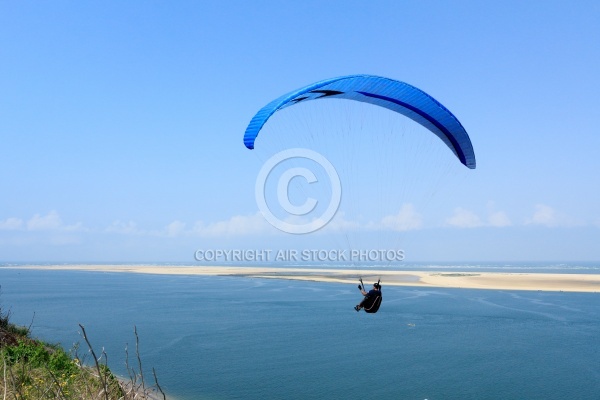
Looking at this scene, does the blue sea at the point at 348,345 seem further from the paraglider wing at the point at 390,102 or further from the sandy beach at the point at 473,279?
the paraglider wing at the point at 390,102

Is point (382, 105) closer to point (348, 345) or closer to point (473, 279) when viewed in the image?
point (348, 345)

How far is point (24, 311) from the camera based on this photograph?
39.2m

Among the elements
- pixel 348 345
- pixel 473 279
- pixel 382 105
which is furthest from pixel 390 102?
pixel 473 279

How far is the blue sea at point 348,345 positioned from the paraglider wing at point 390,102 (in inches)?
364

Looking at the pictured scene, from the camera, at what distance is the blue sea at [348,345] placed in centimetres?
1802

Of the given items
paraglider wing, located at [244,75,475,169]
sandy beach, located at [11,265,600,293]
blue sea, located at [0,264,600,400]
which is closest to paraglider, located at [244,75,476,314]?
paraglider wing, located at [244,75,475,169]

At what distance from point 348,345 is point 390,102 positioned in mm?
14807

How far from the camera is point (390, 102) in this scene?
1466cm

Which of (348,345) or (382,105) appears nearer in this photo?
(382,105)

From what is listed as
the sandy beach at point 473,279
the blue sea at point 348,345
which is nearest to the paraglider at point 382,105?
the blue sea at point 348,345

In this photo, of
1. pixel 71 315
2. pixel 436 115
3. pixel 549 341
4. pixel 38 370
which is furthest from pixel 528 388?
pixel 71 315

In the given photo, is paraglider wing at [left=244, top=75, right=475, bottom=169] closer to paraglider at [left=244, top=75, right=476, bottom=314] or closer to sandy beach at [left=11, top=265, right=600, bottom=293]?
paraglider at [left=244, top=75, right=476, bottom=314]

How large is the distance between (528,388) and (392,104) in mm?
12057

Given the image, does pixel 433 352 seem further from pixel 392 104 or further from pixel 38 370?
pixel 38 370
